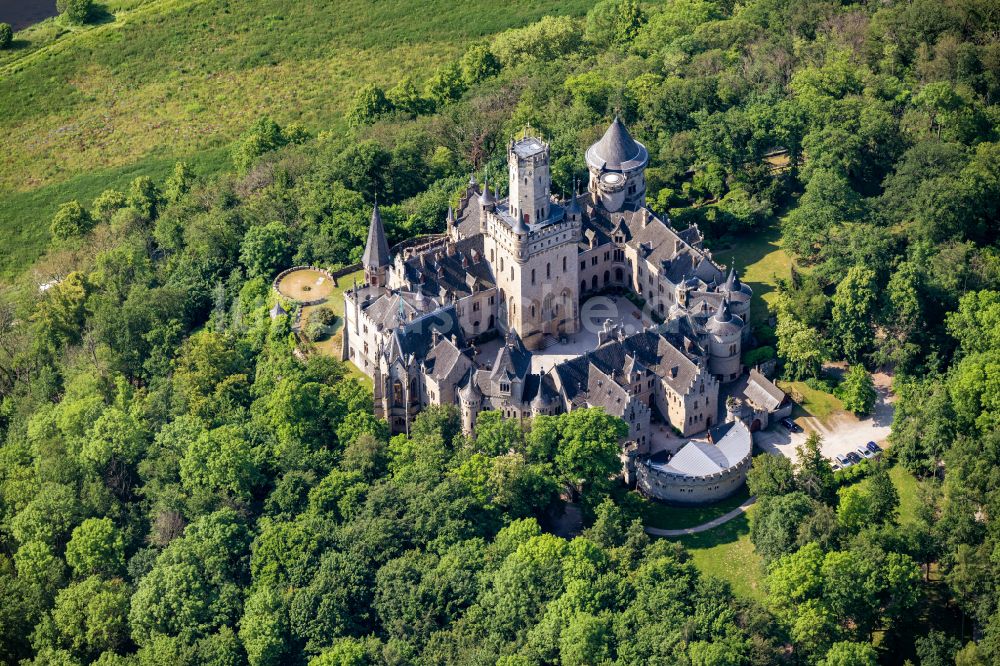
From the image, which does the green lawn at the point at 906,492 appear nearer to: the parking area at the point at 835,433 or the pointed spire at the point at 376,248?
the parking area at the point at 835,433

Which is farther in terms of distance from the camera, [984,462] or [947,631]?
[984,462]

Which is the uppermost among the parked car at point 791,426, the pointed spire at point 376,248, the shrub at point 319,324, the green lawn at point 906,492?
→ the pointed spire at point 376,248

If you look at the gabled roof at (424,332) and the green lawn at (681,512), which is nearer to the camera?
the green lawn at (681,512)

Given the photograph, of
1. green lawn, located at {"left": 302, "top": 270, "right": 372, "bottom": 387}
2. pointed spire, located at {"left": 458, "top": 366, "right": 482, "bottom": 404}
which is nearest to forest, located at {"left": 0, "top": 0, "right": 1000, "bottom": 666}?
pointed spire, located at {"left": 458, "top": 366, "right": 482, "bottom": 404}

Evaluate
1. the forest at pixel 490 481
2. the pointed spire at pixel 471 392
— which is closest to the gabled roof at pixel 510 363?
the pointed spire at pixel 471 392

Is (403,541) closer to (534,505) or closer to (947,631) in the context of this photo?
(534,505)

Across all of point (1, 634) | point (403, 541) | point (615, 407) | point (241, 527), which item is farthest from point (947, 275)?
point (1, 634)
